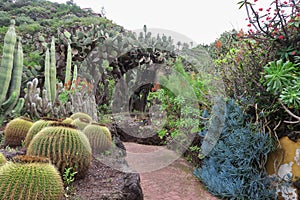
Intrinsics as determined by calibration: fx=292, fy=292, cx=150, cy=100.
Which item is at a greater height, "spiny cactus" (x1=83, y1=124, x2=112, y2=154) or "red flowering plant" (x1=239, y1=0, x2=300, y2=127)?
"red flowering plant" (x1=239, y1=0, x2=300, y2=127)

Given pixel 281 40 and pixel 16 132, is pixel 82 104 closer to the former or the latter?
pixel 16 132

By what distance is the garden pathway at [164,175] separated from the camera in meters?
3.90

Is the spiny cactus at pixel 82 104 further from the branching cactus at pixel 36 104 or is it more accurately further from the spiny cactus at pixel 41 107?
the branching cactus at pixel 36 104

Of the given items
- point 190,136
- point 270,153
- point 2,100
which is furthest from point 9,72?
point 270,153

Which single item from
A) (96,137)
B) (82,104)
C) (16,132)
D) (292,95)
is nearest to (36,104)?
(82,104)

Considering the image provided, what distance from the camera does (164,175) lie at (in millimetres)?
4582

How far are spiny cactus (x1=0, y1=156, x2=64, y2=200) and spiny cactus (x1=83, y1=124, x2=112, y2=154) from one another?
1860 millimetres

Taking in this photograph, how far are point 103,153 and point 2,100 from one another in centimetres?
254

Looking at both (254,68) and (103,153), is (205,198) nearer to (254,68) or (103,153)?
(103,153)

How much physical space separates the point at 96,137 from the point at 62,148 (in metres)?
1.24

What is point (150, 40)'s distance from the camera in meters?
9.08

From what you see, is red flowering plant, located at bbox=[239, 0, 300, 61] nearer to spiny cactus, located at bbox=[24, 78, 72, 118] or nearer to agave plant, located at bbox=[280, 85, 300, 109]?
agave plant, located at bbox=[280, 85, 300, 109]

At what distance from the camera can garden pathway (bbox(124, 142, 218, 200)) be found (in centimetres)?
390

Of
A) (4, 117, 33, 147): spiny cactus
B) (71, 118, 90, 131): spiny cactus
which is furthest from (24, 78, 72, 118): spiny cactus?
(4, 117, 33, 147): spiny cactus
